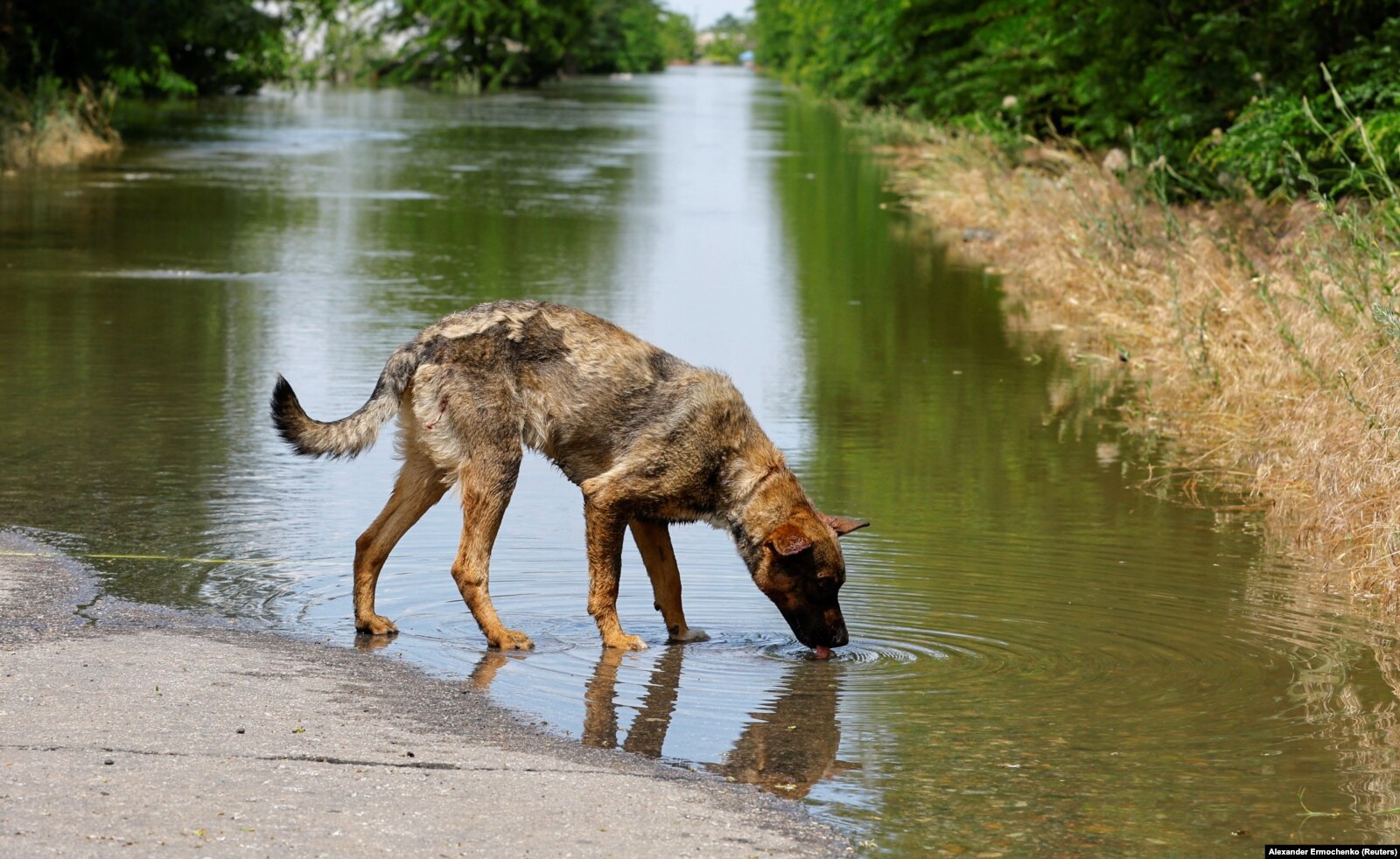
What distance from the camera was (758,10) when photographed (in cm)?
14625

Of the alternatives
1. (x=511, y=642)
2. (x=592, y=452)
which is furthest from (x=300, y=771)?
(x=592, y=452)

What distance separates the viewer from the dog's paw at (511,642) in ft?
23.5

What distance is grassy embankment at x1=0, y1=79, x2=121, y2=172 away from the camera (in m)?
29.5

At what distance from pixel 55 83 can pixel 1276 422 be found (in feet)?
86.0

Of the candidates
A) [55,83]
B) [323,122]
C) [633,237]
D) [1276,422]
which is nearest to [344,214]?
[633,237]

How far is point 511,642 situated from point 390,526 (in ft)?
2.49

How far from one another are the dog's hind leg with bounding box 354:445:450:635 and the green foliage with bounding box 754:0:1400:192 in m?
5.56

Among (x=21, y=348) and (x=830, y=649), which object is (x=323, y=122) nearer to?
(x=21, y=348)

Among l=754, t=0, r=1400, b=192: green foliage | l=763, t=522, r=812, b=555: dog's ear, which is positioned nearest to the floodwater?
l=763, t=522, r=812, b=555: dog's ear

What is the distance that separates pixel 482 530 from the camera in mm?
7227

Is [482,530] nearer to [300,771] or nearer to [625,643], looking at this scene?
[625,643]

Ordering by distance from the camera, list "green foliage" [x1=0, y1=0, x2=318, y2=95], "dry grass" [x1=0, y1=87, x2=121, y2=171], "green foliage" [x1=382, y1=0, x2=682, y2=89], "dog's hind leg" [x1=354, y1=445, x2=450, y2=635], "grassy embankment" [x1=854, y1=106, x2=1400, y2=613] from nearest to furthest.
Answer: "dog's hind leg" [x1=354, y1=445, x2=450, y2=635], "grassy embankment" [x1=854, y1=106, x2=1400, y2=613], "dry grass" [x1=0, y1=87, x2=121, y2=171], "green foliage" [x1=0, y1=0, x2=318, y2=95], "green foliage" [x1=382, y1=0, x2=682, y2=89]

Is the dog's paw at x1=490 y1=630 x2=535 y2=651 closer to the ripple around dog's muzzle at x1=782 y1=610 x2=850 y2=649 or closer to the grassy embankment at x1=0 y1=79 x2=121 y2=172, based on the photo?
the ripple around dog's muzzle at x1=782 y1=610 x2=850 y2=649

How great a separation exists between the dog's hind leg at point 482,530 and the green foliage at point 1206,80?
5507 millimetres
